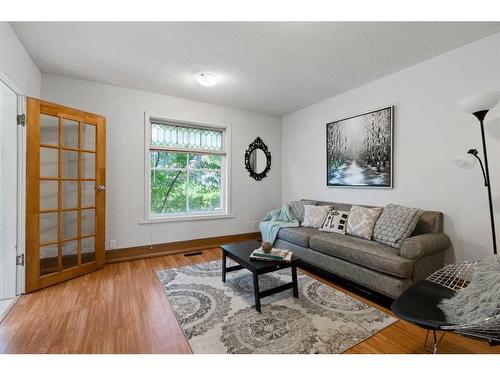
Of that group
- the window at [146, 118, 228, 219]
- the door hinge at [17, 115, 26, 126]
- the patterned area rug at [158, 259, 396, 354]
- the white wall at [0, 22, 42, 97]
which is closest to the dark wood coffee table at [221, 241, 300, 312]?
the patterned area rug at [158, 259, 396, 354]

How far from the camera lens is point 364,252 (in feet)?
7.55

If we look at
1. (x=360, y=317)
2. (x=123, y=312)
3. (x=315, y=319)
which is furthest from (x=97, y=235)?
(x=360, y=317)

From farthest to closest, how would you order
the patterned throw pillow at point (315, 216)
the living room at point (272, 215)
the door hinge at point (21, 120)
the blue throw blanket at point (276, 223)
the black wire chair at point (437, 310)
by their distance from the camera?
the blue throw blanket at point (276, 223)
the patterned throw pillow at point (315, 216)
the door hinge at point (21, 120)
the living room at point (272, 215)
the black wire chair at point (437, 310)

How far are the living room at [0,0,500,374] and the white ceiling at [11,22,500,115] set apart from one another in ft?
0.07

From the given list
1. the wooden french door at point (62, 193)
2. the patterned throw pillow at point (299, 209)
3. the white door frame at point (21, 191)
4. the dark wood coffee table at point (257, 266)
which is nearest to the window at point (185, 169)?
the wooden french door at point (62, 193)

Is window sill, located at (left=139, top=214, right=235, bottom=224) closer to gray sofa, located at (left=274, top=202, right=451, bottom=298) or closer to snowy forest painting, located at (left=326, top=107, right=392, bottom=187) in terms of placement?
gray sofa, located at (left=274, top=202, right=451, bottom=298)

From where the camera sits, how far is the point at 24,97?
235cm

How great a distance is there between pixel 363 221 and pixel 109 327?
267 centimetres

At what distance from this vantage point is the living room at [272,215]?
1.72 metres

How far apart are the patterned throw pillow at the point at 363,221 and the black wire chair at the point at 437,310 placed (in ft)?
2.60

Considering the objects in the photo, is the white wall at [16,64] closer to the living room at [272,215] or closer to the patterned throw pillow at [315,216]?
the living room at [272,215]
